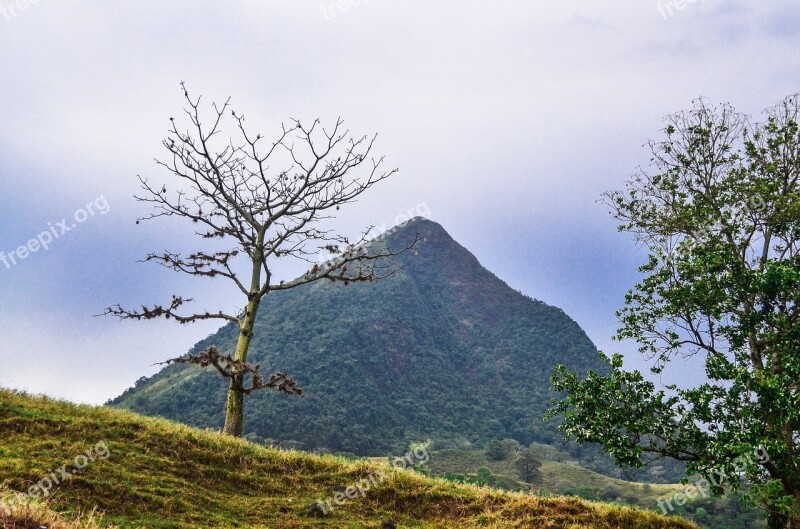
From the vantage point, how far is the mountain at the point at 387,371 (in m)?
102

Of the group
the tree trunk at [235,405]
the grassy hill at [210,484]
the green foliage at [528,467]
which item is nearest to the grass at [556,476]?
the green foliage at [528,467]

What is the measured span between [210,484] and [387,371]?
125 metres

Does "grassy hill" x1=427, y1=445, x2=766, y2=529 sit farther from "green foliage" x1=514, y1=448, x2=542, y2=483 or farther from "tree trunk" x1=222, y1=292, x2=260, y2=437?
"tree trunk" x1=222, y1=292, x2=260, y2=437

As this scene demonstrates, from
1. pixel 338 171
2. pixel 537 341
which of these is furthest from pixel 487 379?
pixel 338 171

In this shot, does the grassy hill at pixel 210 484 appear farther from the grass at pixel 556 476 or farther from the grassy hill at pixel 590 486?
the grass at pixel 556 476

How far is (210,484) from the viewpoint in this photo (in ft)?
47.8

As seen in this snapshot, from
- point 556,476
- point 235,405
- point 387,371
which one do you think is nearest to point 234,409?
point 235,405

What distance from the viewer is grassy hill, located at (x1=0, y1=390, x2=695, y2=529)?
12.5 m

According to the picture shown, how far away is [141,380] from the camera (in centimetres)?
12250

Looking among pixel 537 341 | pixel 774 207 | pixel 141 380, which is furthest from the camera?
pixel 537 341

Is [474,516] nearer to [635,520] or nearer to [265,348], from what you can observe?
[635,520]

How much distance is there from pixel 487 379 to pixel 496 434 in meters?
34.2

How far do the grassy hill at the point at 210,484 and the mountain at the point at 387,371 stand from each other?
79412 mm

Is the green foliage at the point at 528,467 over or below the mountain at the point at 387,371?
below
